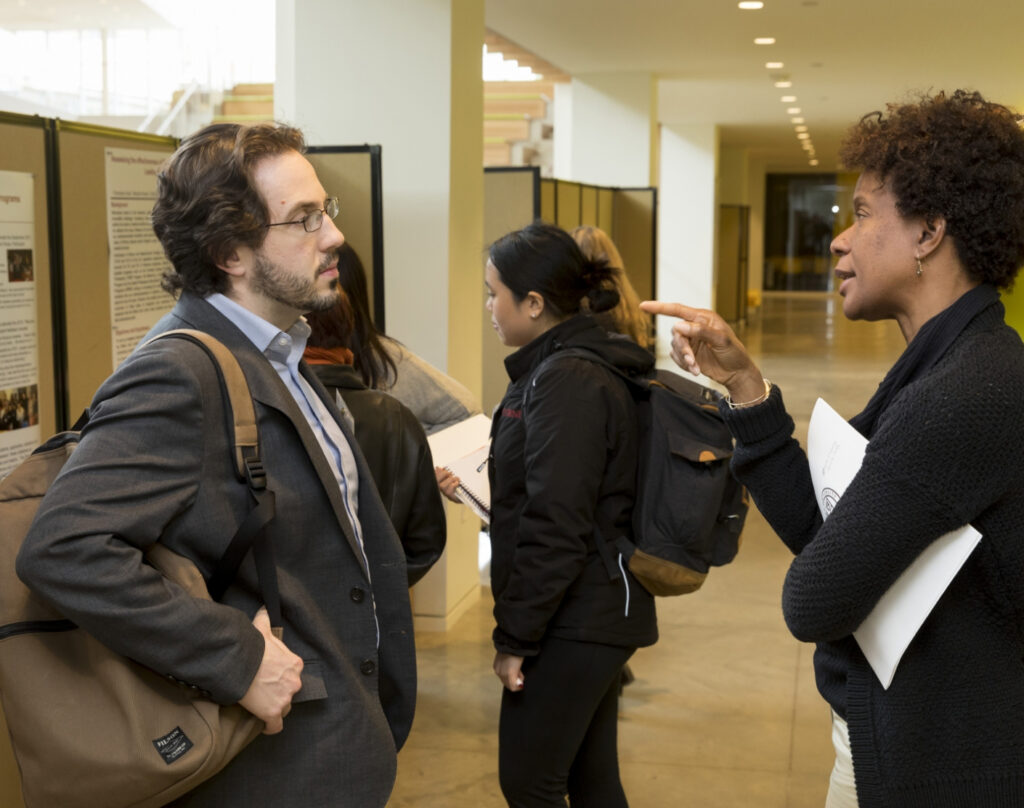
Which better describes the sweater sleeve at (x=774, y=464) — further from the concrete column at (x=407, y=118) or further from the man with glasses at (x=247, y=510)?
the concrete column at (x=407, y=118)

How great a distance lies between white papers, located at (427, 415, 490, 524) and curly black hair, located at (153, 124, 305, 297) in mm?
1149

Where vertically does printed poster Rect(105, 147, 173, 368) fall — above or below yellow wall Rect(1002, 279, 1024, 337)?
above

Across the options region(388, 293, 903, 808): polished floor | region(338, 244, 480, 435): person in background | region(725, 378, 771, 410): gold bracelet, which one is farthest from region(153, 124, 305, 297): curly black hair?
region(338, 244, 480, 435): person in background

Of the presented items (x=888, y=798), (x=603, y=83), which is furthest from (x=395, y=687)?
(x=603, y=83)

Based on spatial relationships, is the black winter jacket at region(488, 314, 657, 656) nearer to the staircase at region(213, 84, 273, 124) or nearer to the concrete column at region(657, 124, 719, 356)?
the staircase at region(213, 84, 273, 124)

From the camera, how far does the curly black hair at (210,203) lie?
1636 mm

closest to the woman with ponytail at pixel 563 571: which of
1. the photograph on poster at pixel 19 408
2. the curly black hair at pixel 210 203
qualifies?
the curly black hair at pixel 210 203

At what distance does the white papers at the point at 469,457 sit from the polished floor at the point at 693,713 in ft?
2.24

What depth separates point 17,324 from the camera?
2.54 metres

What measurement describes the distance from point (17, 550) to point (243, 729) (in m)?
0.37

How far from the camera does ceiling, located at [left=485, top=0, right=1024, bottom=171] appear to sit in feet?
29.8

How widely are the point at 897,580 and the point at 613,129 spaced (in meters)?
11.7

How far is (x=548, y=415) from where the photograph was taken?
2.32m

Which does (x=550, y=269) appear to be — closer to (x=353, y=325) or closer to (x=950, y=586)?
(x=353, y=325)
